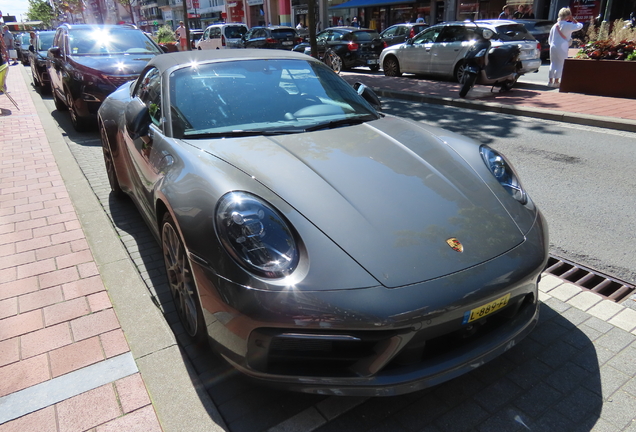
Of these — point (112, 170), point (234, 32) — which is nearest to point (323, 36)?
point (234, 32)

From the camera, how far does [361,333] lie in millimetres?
1842

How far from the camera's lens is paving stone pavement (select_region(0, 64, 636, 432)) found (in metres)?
2.07

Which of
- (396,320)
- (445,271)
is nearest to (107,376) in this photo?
(396,320)

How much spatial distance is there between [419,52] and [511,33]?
2.57 metres

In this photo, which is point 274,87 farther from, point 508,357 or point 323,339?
point 508,357

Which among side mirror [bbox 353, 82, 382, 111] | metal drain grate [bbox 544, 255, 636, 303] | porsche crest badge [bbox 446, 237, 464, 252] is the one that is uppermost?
side mirror [bbox 353, 82, 382, 111]

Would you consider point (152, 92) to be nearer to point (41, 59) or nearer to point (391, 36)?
point (41, 59)

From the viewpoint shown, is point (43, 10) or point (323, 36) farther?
point (43, 10)

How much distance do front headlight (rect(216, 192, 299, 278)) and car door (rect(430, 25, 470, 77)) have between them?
1140 centimetres

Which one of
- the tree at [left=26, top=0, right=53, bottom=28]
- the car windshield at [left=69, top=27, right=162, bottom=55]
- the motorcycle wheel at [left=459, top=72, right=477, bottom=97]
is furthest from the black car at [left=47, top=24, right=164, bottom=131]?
the tree at [left=26, top=0, right=53, bottom=28]

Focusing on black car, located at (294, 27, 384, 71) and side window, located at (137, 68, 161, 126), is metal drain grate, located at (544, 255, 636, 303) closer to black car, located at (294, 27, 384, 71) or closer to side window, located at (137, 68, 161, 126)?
side window, located at (137, 68, 161, 126)

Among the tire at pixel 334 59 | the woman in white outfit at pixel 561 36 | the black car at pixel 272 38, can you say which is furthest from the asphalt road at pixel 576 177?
the black car at pixel 272 38

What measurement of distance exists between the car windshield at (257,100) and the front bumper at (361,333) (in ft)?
4.07

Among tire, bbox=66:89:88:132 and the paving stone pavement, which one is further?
tire, bbox=66:89:88:132
